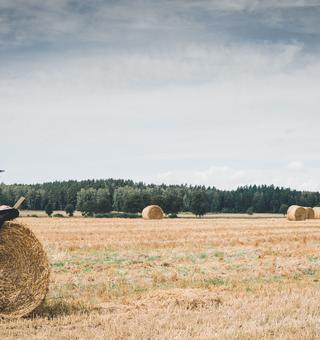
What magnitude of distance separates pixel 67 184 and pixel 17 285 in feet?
392

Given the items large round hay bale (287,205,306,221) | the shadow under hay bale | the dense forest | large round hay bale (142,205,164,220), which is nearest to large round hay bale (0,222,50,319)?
the shadow under hay bale

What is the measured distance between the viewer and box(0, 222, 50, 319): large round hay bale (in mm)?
9945

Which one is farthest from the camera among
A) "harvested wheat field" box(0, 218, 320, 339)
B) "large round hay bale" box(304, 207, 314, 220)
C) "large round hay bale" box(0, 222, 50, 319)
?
"large round hay bale" box(304, 207, 314, 220)

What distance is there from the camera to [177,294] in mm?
10781

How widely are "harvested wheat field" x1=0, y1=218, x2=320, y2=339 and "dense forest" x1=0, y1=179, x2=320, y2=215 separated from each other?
234ft

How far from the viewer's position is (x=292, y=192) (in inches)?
5443

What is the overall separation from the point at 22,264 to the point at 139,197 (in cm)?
8357

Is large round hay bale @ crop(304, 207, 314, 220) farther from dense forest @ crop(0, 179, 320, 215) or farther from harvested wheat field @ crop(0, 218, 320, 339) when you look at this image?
dense forest @ crop(0, 179, 320, 215)

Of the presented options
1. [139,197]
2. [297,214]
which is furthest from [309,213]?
[139,197]

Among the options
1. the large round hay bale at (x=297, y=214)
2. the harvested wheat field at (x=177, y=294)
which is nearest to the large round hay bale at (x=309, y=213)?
the large round hay bale at (x=297, y=214)

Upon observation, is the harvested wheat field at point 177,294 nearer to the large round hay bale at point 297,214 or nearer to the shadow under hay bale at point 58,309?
the shadow under hay bale at point 58,309

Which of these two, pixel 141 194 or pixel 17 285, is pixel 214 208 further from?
pixel 17 285

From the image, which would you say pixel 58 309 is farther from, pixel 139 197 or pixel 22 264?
pixel 139 197

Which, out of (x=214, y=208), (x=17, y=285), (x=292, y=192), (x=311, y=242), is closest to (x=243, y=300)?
(x=17, y=285)
